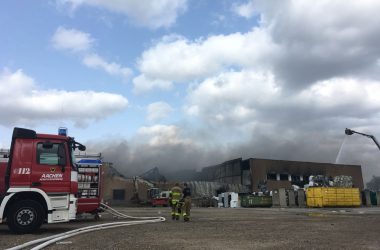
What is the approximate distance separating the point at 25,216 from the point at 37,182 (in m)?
0.93

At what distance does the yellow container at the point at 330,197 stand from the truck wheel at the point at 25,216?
2999cm

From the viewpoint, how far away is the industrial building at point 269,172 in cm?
6419

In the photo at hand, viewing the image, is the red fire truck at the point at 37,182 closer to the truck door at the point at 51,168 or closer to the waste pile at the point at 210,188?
the truck door at the point at 51,168

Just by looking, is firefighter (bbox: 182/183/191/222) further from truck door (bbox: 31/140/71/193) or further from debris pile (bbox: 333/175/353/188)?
debris pile (bbox: 333/175/353/188)

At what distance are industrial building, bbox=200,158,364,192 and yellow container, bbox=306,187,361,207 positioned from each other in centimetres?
Answer: 2405

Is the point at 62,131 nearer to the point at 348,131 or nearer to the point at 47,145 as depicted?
the point at 47,145

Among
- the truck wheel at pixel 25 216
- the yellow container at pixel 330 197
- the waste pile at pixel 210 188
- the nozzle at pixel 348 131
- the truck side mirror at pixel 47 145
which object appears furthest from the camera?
the waste pile at pixel 210 188

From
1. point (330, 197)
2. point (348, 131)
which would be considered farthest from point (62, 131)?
point (330, 197)

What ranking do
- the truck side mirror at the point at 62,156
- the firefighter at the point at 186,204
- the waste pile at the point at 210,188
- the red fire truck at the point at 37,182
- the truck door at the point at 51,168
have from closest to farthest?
1. the red fire truck at the point at 37,182
2. the truck door at the point at 51,168
3. the truck side mirror at the point at 62,156
4. the firefighter at the point at 186,204
5. the waste pile at the point at 210,188

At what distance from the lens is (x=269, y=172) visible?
66.1 m

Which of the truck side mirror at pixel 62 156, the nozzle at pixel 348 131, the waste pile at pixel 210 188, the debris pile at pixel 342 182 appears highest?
the nozzle at pixel 348 131


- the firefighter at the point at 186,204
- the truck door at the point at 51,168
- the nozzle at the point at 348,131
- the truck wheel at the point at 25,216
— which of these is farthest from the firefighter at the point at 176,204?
the nozzle at the point at 348,131

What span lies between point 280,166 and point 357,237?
2353 inches


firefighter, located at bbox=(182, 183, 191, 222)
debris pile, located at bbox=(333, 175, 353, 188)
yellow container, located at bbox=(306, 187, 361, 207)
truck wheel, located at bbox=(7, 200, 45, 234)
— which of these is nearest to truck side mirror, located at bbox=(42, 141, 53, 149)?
truck wheel, located at bbox=(7, 200, 45, 234)
